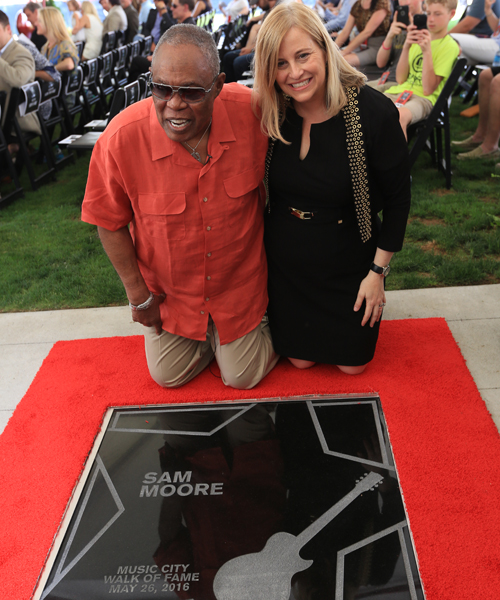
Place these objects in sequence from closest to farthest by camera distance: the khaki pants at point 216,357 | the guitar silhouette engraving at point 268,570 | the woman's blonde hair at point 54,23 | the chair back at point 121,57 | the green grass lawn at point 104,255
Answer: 1. the guitar silhouette engraving at point 268,570
2. the khaki pants at point 216,357
3. the green grass lawn at point 104,255
4. the woman's blonde hair at point 54,23
5. the chair back at point 121,57

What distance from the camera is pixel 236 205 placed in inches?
82.3

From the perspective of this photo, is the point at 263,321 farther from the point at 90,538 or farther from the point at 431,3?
the point at 431,3

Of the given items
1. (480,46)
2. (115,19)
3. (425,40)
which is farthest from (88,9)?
(425,40)

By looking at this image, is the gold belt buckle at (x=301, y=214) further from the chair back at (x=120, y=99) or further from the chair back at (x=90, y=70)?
the chair back at (x=90, y=70)

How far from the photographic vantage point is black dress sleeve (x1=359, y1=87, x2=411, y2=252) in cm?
194

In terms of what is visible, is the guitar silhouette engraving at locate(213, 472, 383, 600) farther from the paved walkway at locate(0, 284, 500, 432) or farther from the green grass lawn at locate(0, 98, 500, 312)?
the green grass lawn at locate(0, 98, 500, 312)

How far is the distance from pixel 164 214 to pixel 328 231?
648 millimetres

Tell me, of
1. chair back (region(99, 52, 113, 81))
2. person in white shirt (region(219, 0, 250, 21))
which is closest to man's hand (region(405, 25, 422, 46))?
chair back (region(99, 52, 113, 81))

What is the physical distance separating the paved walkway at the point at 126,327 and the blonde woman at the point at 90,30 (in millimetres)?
6535

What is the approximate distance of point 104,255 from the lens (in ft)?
12.8

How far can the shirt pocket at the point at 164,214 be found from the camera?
2006 millimetres

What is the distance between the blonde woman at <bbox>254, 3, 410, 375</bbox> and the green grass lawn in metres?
0.95

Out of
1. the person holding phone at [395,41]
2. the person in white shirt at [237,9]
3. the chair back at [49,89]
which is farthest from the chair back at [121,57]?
the person holding phone at [395,41]

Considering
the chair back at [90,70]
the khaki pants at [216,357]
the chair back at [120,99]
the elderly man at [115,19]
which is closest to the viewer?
the khaki pants at [216,357]
